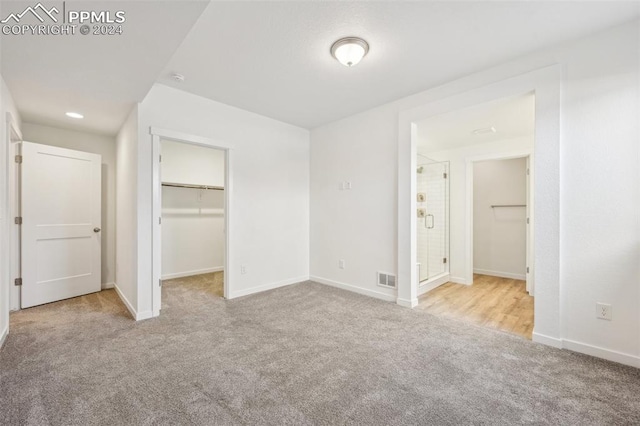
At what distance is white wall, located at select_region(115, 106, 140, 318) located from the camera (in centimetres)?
292

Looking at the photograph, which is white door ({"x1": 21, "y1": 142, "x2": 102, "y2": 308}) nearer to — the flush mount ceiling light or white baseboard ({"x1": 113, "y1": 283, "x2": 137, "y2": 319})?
white baseboard ({"x1": 113, "y1": 283, "x2": 137, "y2": 319})

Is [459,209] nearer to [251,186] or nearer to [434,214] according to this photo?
[434,214]

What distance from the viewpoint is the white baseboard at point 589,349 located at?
1.97 meters

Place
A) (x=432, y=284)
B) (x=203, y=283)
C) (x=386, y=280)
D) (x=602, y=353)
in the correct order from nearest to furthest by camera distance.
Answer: (x=602, y=353) < (x=386, y=280) < (x=432, y=284) < (x=203, y=283)

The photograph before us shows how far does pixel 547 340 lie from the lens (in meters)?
2.27

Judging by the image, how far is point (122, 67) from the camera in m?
2.18

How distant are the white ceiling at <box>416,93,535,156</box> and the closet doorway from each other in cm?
343

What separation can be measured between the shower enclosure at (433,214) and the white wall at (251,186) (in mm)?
1896

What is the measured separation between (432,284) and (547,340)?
1898mm

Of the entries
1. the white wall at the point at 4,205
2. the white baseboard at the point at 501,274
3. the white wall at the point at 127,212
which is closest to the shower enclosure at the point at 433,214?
the white baseboard at the point at 501,274

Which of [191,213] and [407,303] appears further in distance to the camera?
[191,213]

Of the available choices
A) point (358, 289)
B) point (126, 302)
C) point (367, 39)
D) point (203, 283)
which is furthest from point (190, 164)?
point (367, 39)

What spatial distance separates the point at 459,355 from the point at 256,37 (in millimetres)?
3018

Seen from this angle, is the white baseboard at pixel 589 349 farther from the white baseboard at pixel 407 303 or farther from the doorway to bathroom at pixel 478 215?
the white baseboard at pixel 407 303
